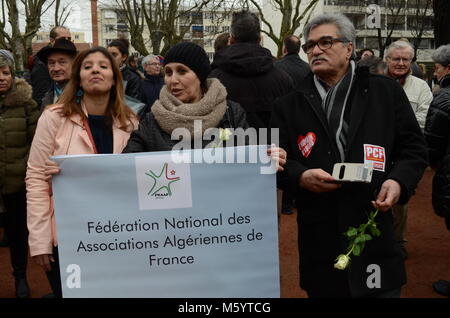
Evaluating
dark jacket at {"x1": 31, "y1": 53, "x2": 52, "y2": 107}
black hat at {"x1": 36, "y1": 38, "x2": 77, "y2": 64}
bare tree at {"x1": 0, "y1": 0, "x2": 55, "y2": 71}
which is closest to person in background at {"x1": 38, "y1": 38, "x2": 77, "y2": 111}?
black hat at {"x1": 36, "y1": 38, "x2": 77, "y2": 64}

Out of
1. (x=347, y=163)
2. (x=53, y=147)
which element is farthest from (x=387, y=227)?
(x=53, y=147)

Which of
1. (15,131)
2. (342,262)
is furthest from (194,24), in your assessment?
(342,262)

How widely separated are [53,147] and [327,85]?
1.54 meters

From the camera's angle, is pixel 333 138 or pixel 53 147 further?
pixel 53 147

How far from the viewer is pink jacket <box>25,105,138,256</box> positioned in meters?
2.87

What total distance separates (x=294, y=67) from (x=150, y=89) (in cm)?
213

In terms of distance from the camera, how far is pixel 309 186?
264 centimetres

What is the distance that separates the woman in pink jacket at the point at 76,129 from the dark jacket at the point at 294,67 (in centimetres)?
333

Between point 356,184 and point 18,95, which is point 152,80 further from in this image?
point 356,184

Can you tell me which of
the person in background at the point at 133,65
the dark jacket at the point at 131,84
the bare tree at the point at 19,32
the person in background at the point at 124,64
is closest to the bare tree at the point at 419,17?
the bare tree at the point at 19,32

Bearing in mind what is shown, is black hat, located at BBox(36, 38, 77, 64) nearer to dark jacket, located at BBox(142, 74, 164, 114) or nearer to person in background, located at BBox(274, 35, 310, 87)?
person in background, located at BBox(274, 35, 310, 87)

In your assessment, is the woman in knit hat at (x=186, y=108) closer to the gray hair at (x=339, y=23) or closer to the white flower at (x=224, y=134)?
the white flower at (x=224, y=134)

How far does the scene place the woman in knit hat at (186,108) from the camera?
2742 millimetres

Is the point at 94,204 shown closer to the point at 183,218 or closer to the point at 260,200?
the point at 183,218
